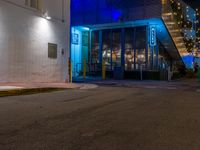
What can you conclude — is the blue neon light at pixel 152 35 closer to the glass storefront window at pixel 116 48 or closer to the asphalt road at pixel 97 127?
the glass storefront window at pixel 116 48

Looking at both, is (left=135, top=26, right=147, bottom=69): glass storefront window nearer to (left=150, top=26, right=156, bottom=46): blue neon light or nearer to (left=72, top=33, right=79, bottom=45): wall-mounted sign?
(left=150, top=26, right=156, bottom=46): blue neon light

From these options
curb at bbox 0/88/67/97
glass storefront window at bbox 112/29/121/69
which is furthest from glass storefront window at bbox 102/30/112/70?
curb at bbox 0/88/67/97

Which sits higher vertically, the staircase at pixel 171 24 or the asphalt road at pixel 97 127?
the staircase at pixel 171 24

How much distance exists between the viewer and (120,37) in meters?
31.3

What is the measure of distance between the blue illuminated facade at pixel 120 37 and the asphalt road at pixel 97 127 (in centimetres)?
1937

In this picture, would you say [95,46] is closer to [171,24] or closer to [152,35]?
[152,35]

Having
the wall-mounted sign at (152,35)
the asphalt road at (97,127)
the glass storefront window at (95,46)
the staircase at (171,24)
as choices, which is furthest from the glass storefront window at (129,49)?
the asphalt road at (97,127)

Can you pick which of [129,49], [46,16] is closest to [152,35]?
[129,49]

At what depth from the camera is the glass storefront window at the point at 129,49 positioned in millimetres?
30766

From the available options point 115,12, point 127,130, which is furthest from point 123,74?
point 127,130

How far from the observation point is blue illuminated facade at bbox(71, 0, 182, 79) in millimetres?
27828

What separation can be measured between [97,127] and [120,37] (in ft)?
84.4

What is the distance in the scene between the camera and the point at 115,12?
29344 millimetres

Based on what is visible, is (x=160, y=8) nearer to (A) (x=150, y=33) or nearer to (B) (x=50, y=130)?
(A) (x=150, y=33)
